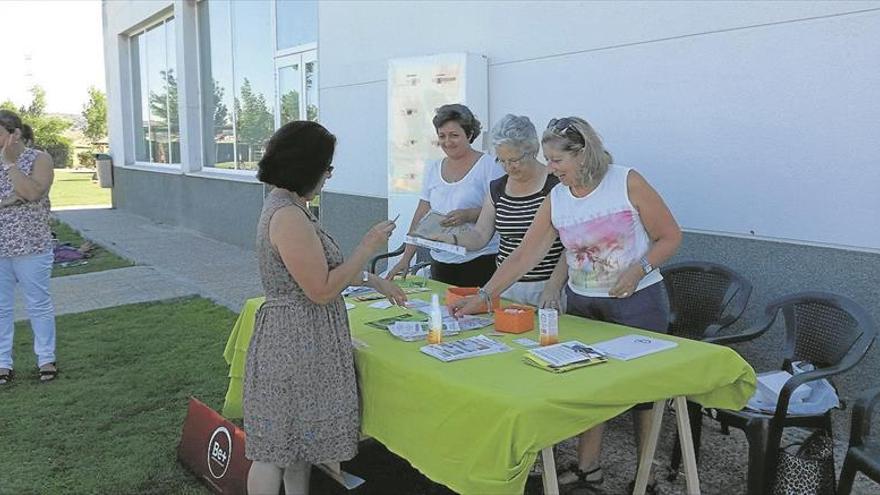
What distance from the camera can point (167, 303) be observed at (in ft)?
22.3

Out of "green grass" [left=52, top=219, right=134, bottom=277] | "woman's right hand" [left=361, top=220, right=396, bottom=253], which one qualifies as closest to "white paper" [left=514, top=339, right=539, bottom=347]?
"woman's right hand" [left=361, top=220, right=396, bottom=253]

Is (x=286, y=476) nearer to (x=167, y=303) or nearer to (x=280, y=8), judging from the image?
(x=167, y=303)

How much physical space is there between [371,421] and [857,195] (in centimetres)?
253

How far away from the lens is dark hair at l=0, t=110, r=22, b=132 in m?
4.11

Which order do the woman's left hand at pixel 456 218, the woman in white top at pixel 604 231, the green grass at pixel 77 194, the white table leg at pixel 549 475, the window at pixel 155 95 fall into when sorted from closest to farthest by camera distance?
the white table leg at pixel 549 475, the woman in white top at pixel 604 231, the woman's left hand at pixel 456 218, the window at pixel 155 95, the green grass at pixel 77 194

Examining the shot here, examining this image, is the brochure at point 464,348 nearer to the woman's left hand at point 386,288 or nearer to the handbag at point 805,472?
the woman's left hand at point 386,288

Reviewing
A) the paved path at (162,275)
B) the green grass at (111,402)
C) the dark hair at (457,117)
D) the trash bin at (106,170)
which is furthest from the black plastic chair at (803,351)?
the trash bin at (106,170)

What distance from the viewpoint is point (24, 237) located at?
4.25 metres

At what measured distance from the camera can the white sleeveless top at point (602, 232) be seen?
269cm

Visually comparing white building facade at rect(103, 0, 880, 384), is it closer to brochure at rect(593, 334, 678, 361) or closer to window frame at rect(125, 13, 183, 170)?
brochure at rect(593, 334, 678, 361)

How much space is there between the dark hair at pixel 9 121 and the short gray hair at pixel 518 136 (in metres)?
2.92

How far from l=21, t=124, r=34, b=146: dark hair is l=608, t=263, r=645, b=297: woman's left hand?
3666mm

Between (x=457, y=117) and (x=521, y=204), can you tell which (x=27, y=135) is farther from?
(x=521, y=204)

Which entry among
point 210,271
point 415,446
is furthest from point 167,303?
point 415,446
